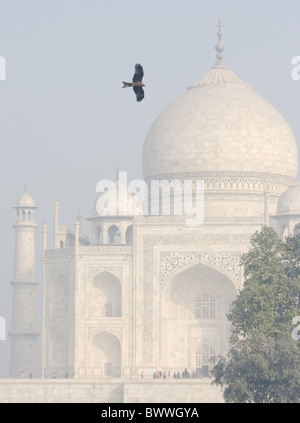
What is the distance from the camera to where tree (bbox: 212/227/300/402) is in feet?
94.1

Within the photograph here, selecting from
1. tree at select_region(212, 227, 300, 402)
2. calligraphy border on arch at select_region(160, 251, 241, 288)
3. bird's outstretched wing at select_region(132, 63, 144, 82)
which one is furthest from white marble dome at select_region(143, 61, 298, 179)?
bird's outstretched wing at select_region(132, 63, 144, 82)

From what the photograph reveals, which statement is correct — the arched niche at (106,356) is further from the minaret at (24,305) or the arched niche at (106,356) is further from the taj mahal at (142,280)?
the minaret at (24,305)

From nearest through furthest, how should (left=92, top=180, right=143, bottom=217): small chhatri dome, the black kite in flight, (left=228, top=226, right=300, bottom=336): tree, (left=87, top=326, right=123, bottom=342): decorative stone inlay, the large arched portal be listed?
the black kite in flight, (left=228, top=226, right=300, bottom=336): tree, (left=87, top=326, right=123, bottom=342): decorative stone inlay, the large arched portal, (left=92, top=180, right=143, bottom=217): small chhatri dome

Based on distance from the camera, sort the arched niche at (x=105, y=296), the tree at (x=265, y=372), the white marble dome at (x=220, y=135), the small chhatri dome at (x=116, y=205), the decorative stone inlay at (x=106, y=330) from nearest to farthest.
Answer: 1. the tree at (x=265, y=372)
2. the decorative stone inlay at (x=106, y=330)
3. the arched niche at (x=105, y=296)
4. the small chhatri dome at (x=116, y=205)
5. the white marble dome at (x=220, y=135)

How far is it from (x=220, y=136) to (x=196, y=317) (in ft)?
22.5

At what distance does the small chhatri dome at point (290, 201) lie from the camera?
45062mm

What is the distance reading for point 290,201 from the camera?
149 ft

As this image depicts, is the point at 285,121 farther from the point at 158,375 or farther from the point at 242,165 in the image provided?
the point at 158,375

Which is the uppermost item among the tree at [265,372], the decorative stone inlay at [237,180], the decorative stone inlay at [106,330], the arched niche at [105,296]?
the decorative stone inlay at [237,180]

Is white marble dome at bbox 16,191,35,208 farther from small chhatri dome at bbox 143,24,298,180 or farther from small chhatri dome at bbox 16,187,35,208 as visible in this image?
small chhatri dome at bbox 143,24,298,180

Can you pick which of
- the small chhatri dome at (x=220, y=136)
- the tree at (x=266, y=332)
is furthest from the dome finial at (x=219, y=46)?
the tree at (x=266, y=332)

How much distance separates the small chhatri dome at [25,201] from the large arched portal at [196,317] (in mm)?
6313
